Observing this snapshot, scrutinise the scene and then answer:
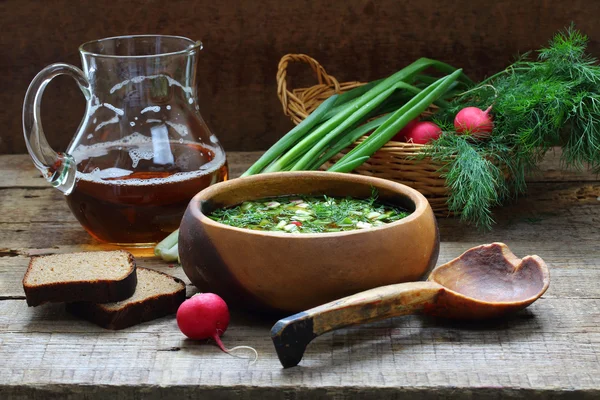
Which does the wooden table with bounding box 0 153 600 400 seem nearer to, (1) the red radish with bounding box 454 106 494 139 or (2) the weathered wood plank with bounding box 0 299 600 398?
(2) the weathered wood plank with bounding box 0 299 600 398

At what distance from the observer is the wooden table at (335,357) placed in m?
0.99

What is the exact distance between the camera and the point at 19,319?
3.94 feet

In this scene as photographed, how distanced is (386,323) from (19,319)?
1.74 feet

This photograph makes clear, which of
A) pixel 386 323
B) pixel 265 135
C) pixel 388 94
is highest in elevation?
pixel 388 94

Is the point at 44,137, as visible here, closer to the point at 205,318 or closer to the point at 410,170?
the point at 205,318

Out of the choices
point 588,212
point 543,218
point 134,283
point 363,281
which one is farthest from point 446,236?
point 134,283

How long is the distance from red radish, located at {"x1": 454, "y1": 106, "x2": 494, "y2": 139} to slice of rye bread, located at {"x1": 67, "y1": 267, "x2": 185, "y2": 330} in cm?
67

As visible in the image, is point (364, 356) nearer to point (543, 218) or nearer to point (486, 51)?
point (543, 218)

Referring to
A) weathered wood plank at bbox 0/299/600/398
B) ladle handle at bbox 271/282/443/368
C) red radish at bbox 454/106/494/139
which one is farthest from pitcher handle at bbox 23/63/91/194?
red radish at bbox 454/106/494/139

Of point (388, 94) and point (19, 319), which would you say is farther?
point (388, 94)

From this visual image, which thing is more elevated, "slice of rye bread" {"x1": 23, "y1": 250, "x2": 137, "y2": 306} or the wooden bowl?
the wooden bowl

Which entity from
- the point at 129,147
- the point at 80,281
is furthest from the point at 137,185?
the point at 80,281

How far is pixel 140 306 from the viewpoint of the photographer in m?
1.18

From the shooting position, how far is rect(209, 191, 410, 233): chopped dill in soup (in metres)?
1.18
